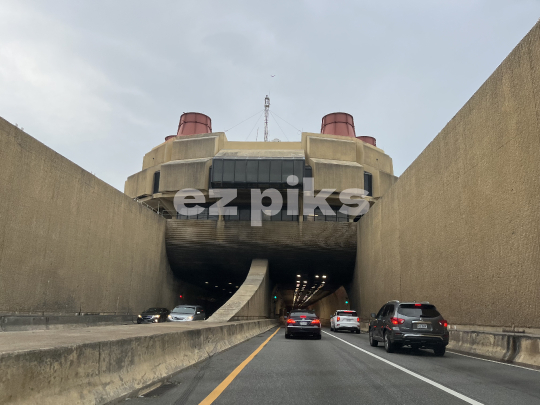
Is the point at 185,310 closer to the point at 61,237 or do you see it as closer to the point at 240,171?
the point at 61,237

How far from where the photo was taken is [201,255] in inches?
1729

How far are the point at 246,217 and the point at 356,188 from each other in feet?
40.4

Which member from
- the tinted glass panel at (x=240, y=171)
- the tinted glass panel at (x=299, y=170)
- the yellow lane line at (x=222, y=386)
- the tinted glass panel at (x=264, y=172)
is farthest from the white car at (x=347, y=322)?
the yellow lane line at (x=222, y=386)

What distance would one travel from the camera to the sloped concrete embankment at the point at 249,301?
26820 millimetres

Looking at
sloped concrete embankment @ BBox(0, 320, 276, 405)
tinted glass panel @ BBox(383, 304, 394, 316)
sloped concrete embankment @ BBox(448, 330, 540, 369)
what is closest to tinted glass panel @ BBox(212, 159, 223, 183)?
tinted glass panel @ BBox(383, 304, 394, 316)

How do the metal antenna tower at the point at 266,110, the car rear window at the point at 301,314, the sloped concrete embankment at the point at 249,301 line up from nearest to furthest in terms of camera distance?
the car rear window at the point at 301,314, the sloped concrete embankment at the point at 249,301, the metal antenna tower at the point at 266,110

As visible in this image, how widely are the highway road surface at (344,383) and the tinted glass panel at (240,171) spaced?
1256 inches

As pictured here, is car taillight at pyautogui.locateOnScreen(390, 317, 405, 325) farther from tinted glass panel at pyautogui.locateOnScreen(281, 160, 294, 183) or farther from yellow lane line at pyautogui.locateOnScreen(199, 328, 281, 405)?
tinted glass panel at pyautogui.locateOnScreen(281, 160, 294, 183)

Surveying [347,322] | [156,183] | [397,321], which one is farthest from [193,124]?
[397,321]

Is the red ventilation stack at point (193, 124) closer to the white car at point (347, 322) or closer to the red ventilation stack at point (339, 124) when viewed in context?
the red ventilation stack at point (339, 124)

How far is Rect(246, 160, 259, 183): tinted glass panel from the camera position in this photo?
42.6 m

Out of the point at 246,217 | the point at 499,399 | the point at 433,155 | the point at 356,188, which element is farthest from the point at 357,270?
the point at 499,399

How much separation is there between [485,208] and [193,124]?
48229 millimetres

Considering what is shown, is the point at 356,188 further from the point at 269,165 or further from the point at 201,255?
the point at 201,255
